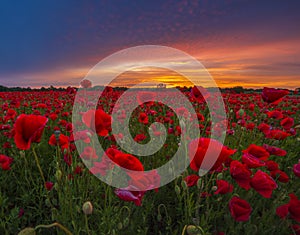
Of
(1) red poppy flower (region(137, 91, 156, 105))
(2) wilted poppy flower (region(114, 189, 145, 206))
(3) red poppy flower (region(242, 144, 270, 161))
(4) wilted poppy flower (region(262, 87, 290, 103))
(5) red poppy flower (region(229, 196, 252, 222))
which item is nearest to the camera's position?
(2) wilted poppy flower (region(114, 189, 145, 206))

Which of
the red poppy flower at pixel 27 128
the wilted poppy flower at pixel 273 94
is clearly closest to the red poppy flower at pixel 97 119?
the red poppy flower at pixel 27 128

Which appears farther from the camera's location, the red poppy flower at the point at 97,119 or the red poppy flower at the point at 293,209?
the red poppy flower at the point at 97,119

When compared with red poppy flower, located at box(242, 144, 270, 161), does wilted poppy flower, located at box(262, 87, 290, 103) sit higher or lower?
higher

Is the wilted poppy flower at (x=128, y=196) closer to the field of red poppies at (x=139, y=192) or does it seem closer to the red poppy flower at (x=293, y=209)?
the field of red poppies at (x=139, y=192)

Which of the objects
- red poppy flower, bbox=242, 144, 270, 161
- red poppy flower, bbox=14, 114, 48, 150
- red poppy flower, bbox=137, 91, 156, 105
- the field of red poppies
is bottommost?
the field of red poppies

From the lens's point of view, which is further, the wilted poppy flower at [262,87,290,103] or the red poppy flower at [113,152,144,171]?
the wilted poppy flower at [262,87,290,103]

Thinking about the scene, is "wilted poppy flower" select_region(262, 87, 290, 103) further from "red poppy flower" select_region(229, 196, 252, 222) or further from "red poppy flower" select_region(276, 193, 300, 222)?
"red poppy flower" select_region(229, 196, 252, 222)

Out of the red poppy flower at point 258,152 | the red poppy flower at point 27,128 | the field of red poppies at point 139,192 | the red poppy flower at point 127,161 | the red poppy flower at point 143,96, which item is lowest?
the field of red poppies at point 139,192

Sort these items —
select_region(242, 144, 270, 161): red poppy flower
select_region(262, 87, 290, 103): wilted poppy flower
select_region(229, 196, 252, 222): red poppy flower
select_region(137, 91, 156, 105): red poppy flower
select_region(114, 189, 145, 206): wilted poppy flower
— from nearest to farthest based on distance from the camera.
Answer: select_region(114, 189, 145, 206): wilted poppy flower
select_region(229, 196, 252, 222): red poppy flower
select_region(242, 144, 270, 161): red poppy flower
select_region(262, 87, 290, 103): wilted poppy flower
select_region(137, 91, 156, 105): red poppy flower

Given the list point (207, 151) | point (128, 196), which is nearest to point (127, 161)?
point (128, 196)

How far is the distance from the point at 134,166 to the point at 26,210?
4.63ft

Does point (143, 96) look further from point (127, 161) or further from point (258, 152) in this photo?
point (127, 161)

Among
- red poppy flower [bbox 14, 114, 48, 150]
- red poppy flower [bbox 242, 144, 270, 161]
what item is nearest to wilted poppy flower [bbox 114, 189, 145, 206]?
red poppy flower [bbox 14, 114, 48, 150]

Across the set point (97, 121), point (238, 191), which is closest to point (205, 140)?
point (97, 121)
